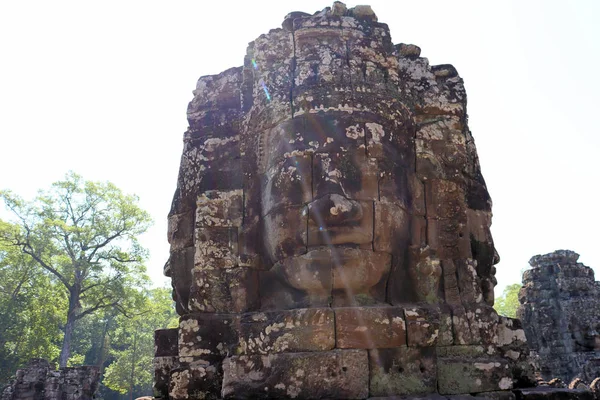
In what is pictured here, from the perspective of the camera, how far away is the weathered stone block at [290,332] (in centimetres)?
348

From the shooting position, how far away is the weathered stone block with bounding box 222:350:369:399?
3.35 meters

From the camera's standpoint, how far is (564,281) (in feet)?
56.5

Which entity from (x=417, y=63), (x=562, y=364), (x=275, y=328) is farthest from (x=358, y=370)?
(x=562, y=364)

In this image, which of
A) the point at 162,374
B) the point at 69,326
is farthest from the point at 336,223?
the point at 69,326

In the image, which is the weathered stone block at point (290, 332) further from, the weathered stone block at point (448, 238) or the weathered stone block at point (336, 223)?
the weathered stone block at point (448, 238)

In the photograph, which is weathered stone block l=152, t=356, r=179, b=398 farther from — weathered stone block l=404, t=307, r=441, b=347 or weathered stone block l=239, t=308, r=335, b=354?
weathered stone block l=404, t=307, r=441, b=347

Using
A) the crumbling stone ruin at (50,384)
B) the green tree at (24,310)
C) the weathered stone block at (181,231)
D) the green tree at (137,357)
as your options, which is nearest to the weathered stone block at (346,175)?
the weathered stone block at (181,231)

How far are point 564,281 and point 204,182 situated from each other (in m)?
16.4

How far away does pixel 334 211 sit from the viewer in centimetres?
369

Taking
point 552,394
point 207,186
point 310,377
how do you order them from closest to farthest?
1. point 310,377
2. point 552,394
3. point 207,186

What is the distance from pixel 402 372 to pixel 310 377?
0.66 meters

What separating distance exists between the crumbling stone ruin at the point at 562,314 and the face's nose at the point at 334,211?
1499 cm

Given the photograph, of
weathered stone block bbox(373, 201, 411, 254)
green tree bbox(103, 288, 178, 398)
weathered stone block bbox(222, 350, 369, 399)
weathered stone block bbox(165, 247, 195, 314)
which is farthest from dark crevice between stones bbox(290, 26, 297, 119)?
green tree bbox(103, 288, 178, 398)

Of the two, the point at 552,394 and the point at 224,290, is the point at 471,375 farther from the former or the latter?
the point at 224,290
